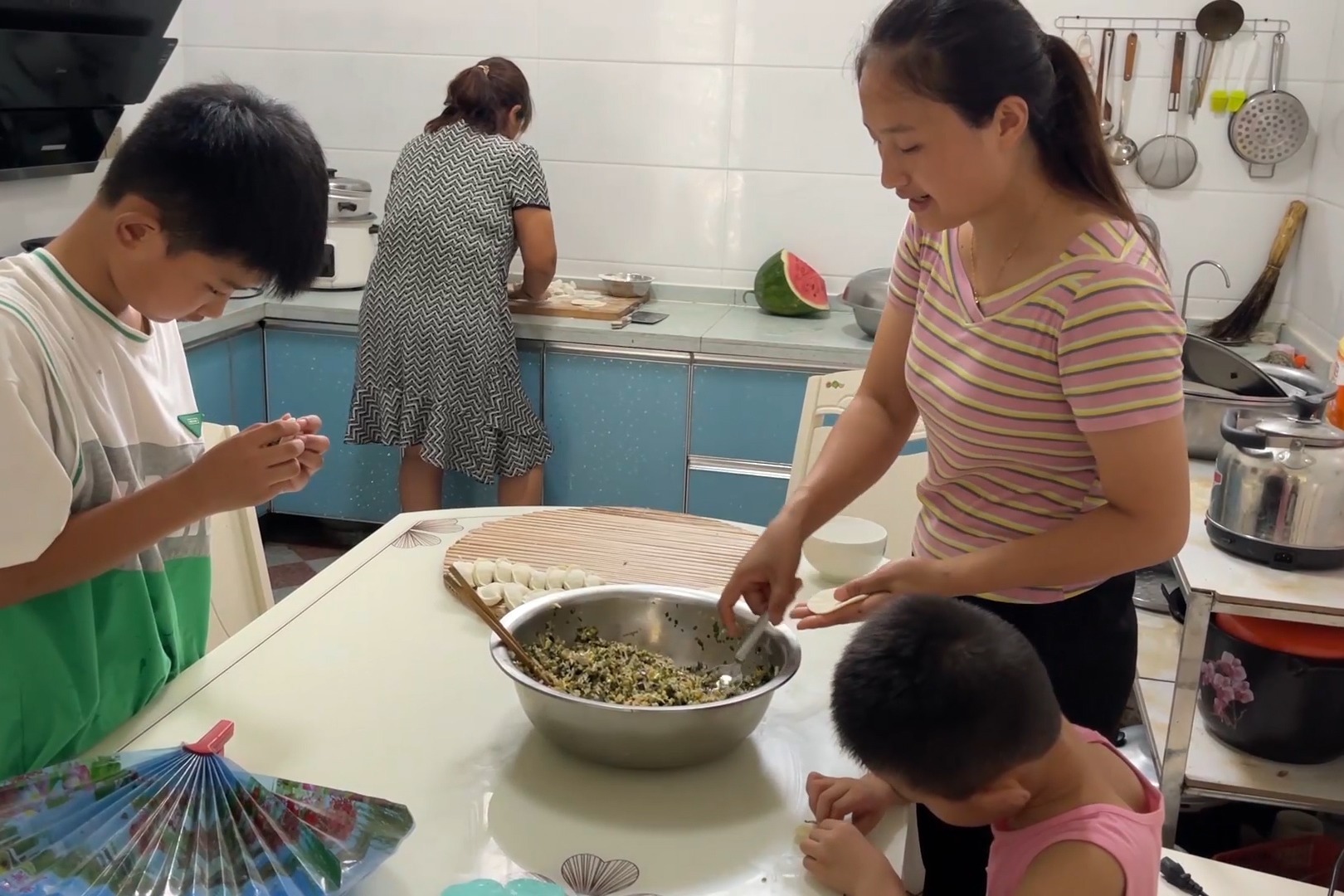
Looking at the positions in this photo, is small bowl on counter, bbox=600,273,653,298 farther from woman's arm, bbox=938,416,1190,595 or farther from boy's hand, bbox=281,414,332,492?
woman's arm, bbox=938,416,1190,595

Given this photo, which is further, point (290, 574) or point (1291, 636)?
point (290, 574)

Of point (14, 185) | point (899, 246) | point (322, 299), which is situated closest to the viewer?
point (899, 246)

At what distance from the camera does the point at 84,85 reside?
2771 mm

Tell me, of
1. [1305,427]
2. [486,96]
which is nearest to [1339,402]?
[1305,427]

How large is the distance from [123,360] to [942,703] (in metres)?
0.87

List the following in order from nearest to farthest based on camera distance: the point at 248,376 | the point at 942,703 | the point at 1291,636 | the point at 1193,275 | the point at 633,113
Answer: the point at 942,703, the point at 1291,636, the point at 1193,275, the point at 248,376, the point at 633,113

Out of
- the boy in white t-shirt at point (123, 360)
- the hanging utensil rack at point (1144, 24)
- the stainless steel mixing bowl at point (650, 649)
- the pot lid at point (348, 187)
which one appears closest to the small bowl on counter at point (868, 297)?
the hanging utensil rack at point (1144, 24)

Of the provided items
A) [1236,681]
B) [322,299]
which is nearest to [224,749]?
[1236,681]

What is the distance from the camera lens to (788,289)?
3.30 metres

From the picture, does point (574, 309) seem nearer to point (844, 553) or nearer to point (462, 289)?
point (462, 289)

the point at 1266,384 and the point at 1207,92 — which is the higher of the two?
the point at 1207,92

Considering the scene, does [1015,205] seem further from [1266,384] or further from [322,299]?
[322,299]

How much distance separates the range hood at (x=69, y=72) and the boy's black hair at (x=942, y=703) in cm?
238

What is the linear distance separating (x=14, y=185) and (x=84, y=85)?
0.47 m
